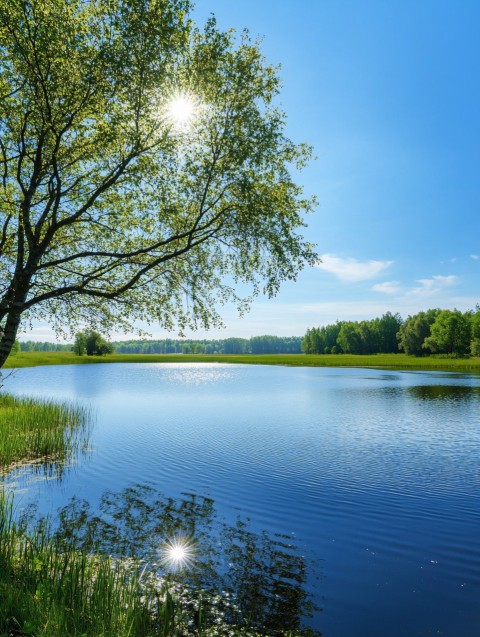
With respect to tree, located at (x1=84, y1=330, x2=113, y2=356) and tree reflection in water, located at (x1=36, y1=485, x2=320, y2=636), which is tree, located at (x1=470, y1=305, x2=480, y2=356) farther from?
tree, located at (x1=84, y1=330, x2=113, y2=356)

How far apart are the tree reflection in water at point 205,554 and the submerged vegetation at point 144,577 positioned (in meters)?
0.03

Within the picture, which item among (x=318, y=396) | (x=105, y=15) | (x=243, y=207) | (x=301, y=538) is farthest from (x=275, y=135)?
(x=318, y=396)

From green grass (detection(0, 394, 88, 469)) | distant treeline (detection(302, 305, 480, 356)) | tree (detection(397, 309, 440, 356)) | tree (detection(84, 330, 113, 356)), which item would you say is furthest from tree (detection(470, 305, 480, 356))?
tree (detection(84, 330, 113, 356))

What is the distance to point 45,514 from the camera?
549 inches

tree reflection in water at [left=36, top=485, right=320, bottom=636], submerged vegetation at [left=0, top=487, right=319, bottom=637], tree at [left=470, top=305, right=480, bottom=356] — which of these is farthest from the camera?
tree at [left=470, top=305, right=480, bottom=356]

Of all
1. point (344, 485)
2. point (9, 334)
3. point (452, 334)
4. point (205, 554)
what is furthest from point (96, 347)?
point (205, 554)

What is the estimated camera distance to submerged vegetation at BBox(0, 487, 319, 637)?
23.1ft

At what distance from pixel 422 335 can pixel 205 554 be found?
153 meters

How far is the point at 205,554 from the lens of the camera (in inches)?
448

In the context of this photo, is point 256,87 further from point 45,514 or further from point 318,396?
point 318,396

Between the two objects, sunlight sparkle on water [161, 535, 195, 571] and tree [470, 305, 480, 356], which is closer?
sunlight sparkle on water [161, 535, 195, 571]

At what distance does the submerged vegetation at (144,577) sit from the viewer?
704 centimetres

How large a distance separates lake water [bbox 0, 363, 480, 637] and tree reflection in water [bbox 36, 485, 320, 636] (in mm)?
606

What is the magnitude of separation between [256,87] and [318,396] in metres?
40.8
